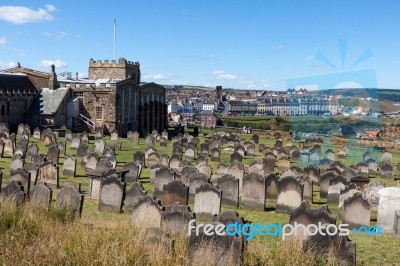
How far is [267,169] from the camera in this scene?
25344mm

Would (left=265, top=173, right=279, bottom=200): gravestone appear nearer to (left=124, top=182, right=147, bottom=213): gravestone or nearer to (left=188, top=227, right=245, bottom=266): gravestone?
(left=124, top=182, right=147, bottom=213): gravestone

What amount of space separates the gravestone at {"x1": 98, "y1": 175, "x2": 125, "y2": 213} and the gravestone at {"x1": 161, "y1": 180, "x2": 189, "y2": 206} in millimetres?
1430

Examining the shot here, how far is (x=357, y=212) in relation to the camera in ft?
44.7

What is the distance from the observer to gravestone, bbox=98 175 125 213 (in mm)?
14562

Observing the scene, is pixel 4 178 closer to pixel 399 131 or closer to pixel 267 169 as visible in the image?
pixel 267 169

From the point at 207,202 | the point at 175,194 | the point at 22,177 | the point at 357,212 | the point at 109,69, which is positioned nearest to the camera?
the point at 357,212

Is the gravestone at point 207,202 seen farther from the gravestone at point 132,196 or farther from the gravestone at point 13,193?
the gravestone at point 13,193

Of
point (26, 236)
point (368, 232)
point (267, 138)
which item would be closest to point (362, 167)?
point (368, 232)

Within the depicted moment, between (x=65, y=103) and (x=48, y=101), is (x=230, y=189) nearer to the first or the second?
(x=65, y=103)

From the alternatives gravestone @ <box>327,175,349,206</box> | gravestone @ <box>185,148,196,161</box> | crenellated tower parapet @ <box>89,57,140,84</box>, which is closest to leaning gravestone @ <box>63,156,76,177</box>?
gravestone @ <box>185,148,196,161</box>

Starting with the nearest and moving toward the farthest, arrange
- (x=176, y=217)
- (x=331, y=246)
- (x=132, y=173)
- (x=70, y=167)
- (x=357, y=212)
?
(x=331, y=246) < (x=176, y=217) < (x=357, y=212) < (x=132, y=173) < (x=70, y=167)

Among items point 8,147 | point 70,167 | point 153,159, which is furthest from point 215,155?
point 8,147

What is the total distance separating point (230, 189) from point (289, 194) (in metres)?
2.09

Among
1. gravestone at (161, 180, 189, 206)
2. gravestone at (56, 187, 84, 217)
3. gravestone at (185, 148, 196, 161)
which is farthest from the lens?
gravestone at (185, 148, 196, 161)
